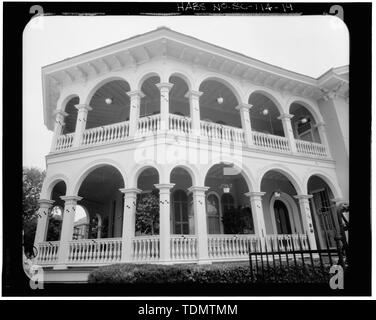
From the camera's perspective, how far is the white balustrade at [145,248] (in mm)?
7336

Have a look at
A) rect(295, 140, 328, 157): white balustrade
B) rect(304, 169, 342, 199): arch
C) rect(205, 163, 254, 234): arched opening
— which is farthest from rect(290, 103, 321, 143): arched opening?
rect(205, 163, 254, 234): arched opening

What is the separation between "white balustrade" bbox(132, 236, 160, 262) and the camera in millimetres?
7336

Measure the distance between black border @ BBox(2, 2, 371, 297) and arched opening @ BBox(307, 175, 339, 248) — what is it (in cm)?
692

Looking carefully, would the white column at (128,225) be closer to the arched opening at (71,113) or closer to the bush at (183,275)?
the bush at (183,275)

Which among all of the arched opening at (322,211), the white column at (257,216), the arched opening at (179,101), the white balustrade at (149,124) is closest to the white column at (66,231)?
the white balustrade at (149,124)

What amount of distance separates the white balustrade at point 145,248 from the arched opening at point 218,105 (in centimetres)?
642

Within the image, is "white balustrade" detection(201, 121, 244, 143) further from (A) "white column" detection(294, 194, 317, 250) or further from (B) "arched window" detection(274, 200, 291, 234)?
(B) "arched window" detection(274, 200, 291, 234)

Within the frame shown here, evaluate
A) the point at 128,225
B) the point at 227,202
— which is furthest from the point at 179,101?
the point at 128,225

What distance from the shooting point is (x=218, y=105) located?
12.1m

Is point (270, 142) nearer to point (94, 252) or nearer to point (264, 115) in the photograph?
point (264, 115)

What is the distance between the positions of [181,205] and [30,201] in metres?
5.64
